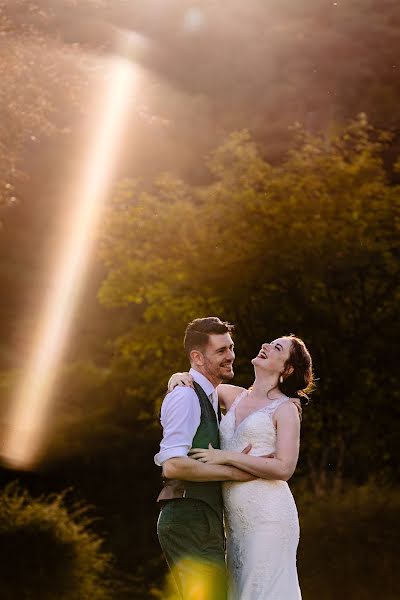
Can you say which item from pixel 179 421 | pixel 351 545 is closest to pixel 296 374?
pixel 179 421

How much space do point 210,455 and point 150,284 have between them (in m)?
6.86

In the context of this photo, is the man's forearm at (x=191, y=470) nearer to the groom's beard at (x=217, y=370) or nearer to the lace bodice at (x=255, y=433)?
the lace bodice at (x=255, y=433)

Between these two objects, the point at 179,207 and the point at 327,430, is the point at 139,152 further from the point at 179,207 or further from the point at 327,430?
the point at 327,430

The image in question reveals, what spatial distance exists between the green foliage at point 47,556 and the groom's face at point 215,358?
466 cm

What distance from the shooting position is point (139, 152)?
46.5ft

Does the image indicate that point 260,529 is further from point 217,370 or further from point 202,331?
point 202,331

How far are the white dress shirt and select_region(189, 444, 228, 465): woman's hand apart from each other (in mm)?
57

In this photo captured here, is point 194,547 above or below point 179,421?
below

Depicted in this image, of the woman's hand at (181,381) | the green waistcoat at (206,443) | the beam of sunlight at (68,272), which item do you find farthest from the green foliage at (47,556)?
the woman's hand at (181,381)

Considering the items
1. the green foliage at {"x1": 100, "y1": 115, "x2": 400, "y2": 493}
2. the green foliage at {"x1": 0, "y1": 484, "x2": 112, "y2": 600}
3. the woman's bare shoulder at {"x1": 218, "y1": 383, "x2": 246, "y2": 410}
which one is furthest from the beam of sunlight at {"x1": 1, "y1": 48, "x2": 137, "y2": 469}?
the woman's bare shoulder at {"x1": 218, "y1": 383, "x2": 246, "y2": 410}

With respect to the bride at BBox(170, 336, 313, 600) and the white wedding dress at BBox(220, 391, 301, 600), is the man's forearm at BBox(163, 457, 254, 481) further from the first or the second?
the white wedding dress at BBox(220, 391, 301, 600)

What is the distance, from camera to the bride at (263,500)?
351 cm

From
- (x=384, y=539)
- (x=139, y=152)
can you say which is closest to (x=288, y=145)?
(x=139, y=152)

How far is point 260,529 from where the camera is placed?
11.7ft
